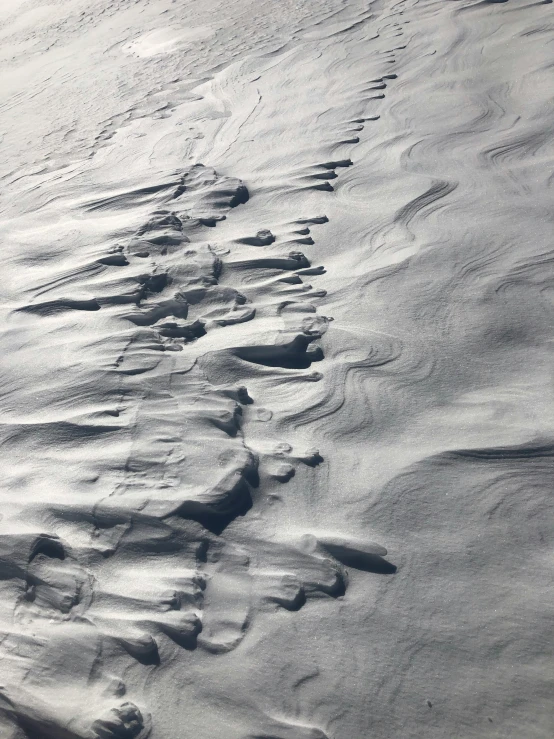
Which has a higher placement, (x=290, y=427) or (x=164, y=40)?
(x=164, y=40)

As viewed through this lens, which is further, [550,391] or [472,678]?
[550,391]

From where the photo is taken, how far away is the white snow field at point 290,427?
1.15 m

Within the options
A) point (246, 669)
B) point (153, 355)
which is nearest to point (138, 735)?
point (246, 669)

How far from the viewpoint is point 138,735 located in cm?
111

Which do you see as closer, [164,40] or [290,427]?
[290,427]

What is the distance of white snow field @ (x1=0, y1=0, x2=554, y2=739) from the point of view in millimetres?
1147

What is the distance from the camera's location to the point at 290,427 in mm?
1570

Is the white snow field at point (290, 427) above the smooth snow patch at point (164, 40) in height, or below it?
below

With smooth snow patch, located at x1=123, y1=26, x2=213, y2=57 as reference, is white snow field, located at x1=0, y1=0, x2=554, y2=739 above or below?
below

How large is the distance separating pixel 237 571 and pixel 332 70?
120 inches

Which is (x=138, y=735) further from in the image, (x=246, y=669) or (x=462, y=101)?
(x=462, y=101)

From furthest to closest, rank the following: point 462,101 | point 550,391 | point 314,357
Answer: point 462,101 < point 314,357 < point 550,391

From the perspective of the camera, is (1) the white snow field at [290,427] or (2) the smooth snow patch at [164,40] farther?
(2) the smooth snow patch at [164,40]

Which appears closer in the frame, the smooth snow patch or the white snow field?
the white snow field
